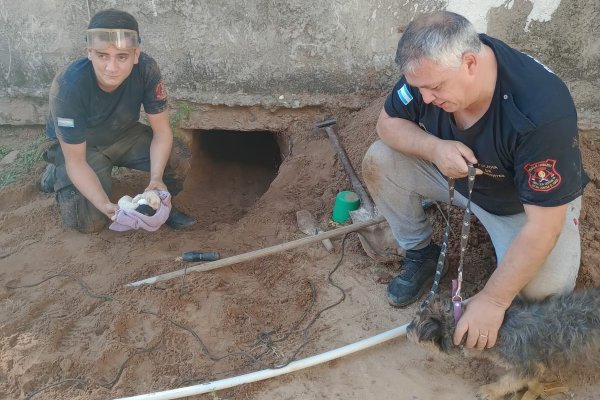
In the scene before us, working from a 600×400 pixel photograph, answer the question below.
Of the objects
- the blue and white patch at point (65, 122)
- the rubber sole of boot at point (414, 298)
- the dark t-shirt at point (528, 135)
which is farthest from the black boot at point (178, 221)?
the dark t-shirt at point (528, 135)

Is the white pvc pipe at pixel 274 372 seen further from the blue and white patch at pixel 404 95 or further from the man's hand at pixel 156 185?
the man's hand at pixel 156 185

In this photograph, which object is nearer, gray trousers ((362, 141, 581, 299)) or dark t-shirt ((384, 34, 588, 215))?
dark t-shirt ((384, 34, 588, 215))

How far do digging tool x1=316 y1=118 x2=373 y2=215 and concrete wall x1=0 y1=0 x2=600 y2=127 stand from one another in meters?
0.25

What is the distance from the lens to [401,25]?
412 cm

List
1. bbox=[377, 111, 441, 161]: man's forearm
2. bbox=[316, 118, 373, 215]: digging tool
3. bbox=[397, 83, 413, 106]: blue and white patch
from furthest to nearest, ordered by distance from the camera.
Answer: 1. bbox=[316, 118, 373, 215]: digging tool
2. bbox=[397, 83, 413, 106]: blue and white patch
3. bbox=[377, 111, 441, 161]: man's forearm

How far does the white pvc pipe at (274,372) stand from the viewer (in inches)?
98.0

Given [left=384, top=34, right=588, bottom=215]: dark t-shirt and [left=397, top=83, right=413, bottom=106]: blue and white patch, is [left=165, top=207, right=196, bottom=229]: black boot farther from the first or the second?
[left=384, top=34, right=588, bottom=215]: dark t-shirt

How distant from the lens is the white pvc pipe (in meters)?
2.49

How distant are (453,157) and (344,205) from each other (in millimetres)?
1276

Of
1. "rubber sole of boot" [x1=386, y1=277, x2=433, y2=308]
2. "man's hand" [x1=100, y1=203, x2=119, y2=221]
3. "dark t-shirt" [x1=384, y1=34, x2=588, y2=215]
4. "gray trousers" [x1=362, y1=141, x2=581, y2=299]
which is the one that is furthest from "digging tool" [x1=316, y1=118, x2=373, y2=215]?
"man's hand" [x1=100, y1=203, x2=119, y2=221]

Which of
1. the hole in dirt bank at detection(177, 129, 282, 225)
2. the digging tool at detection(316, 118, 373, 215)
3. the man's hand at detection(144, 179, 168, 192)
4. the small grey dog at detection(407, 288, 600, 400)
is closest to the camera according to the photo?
the small grey dog at detection(407, 288, 600, 400)

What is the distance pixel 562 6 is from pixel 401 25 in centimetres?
Answer: 116

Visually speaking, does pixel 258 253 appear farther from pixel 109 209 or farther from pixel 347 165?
pixel 347 165

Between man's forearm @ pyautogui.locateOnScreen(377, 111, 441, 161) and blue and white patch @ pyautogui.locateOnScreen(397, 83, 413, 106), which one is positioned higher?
blue and white patch @ pyautogui.locateOnScreen(397, 83, 413, 106)
